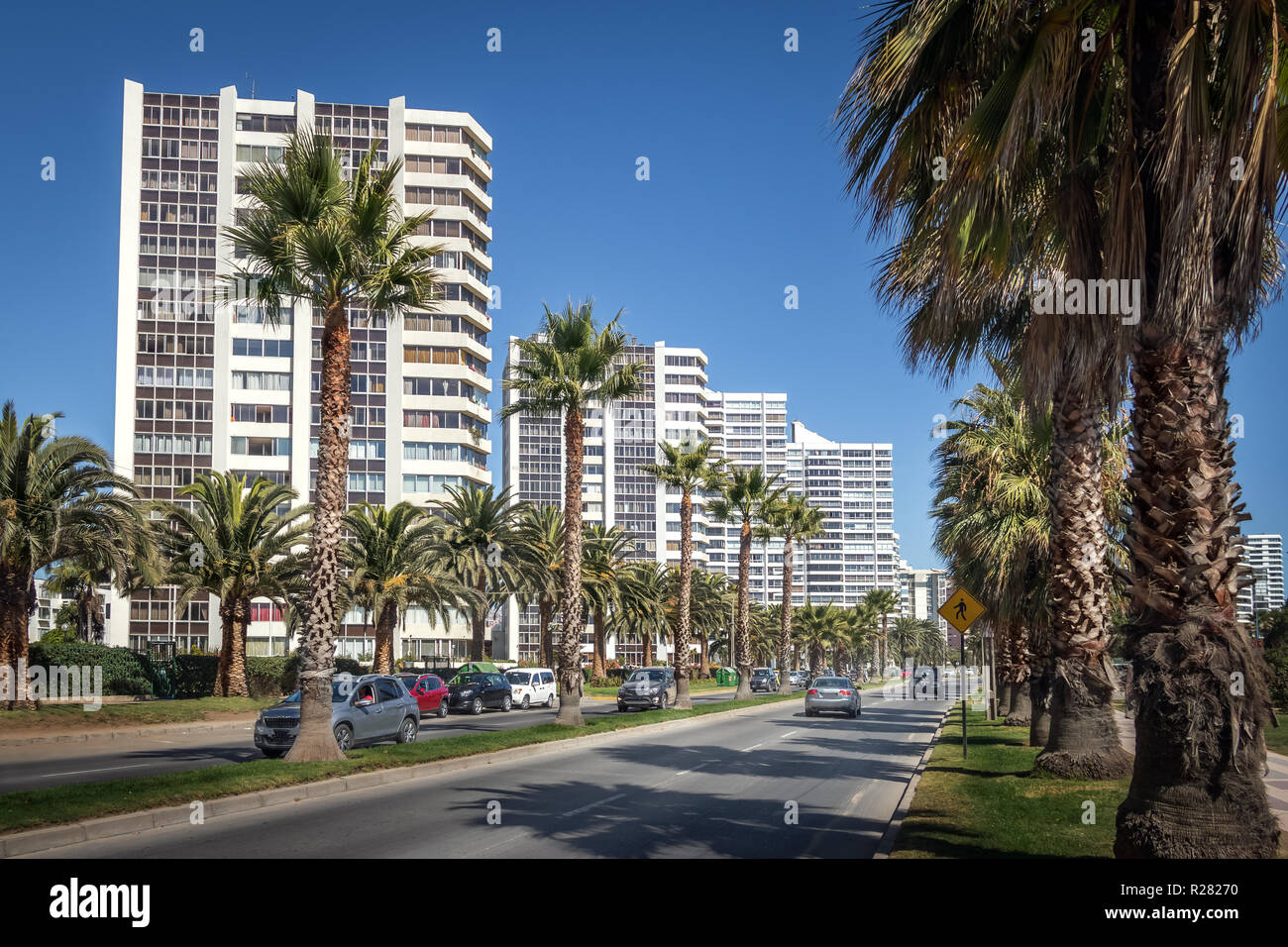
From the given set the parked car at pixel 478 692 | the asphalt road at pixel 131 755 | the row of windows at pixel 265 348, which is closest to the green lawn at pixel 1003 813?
the asphalt road at pixel 131 755

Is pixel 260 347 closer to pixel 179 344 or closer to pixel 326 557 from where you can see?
pixel 179 344

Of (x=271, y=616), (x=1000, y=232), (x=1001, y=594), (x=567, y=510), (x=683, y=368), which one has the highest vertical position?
(x=683, y=368)

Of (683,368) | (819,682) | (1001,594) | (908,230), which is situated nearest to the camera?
(908,230)

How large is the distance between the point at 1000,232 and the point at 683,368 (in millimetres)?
152116

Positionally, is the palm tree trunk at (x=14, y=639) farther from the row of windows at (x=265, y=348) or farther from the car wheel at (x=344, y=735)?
the row of windows at (x=265, y=348)

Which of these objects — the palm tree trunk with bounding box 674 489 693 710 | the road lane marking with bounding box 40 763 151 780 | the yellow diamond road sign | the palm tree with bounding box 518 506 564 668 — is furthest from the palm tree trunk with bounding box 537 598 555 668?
the yellow diamond road sign

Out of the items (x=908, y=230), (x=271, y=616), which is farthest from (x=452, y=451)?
(x=908, y=230)

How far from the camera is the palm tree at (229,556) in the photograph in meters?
36.9

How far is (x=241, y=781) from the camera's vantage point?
14.4m

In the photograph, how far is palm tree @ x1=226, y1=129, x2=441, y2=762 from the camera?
18188mm

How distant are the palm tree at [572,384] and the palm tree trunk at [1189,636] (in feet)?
68.6

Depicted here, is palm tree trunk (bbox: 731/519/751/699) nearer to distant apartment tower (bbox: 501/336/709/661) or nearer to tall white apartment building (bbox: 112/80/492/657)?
tall white apartment building (bbox: 112/80/492/657)

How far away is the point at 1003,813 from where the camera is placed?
12680 mm
